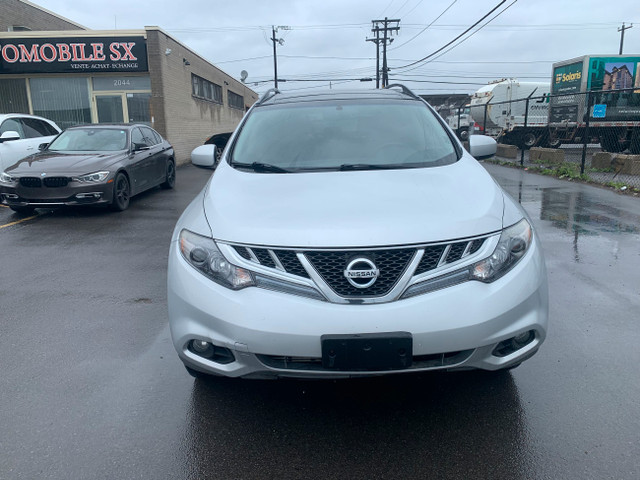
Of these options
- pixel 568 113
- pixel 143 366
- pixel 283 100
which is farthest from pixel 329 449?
pixel 568 113

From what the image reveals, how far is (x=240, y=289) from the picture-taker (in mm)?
2393

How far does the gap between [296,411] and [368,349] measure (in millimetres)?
784

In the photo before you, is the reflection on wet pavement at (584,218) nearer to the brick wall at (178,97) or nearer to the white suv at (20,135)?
the white suv at (20,135)

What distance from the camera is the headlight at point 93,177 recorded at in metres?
8.27

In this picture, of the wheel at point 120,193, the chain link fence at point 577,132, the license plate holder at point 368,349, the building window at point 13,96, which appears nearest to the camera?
the license plate holder at point 368,349

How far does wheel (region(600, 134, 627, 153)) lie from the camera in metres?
21.3

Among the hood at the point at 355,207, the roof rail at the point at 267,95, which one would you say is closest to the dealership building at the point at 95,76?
the roof rail at the point at 267,95

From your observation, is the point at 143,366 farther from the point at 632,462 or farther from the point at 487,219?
the point at 632,462

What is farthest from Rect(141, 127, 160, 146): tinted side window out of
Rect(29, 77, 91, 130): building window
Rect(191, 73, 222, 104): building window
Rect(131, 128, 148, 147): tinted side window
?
Rect(191, 73, 222, 104): building window

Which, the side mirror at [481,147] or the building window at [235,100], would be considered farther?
the building window at [235,100]

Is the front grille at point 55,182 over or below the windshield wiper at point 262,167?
below

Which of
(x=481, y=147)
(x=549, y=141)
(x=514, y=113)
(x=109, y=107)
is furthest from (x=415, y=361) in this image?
(x=514, y=113)

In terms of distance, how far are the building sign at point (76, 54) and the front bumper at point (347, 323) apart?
58.1 ft

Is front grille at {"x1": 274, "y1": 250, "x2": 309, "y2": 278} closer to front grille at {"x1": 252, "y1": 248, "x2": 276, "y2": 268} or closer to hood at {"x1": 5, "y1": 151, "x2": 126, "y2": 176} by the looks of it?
front grille at {"x1": 252, "y1": 248, "x2": 276, "y2": 268}
